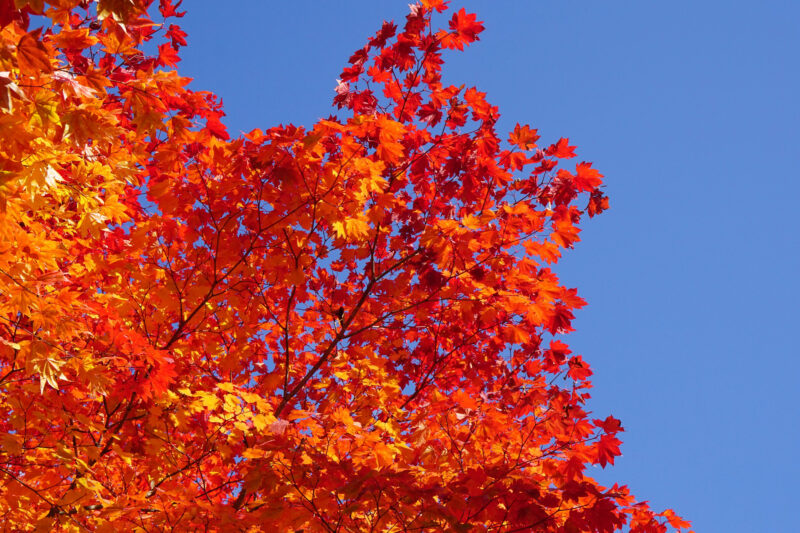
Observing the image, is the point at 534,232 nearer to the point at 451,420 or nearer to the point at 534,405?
the point at 534,405

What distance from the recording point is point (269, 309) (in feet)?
20.4

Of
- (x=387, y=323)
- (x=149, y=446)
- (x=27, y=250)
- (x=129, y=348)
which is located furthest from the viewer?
(x=387, y=323)

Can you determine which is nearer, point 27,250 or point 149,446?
point 27,250

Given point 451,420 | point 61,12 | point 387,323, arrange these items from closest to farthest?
point 61,12 → point 451,420 → point 387,323

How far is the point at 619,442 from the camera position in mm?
4730

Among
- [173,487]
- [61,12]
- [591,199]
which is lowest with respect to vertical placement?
[173,487]

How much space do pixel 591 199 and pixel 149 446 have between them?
492cm

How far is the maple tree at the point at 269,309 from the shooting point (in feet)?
12.8

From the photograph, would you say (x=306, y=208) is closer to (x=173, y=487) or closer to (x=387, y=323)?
(x=387, y=323)

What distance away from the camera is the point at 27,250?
14.1 ft

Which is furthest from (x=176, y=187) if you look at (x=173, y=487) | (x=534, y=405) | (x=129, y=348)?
(x=534, y=405)

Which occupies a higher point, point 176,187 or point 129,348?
point 176,187

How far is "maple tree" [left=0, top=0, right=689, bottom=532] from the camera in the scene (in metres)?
3.89

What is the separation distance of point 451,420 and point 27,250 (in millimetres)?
3414
